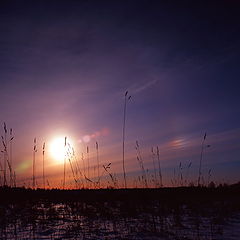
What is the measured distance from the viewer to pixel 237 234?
5.70 metres

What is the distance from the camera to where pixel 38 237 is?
16.5ft

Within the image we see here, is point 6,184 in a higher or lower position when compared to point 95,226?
higher

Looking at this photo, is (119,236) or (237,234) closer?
(119,236)

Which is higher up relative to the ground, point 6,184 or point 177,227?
point 6,184

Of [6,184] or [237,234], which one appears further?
[6,184]

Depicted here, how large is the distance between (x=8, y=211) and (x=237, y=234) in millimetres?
5099

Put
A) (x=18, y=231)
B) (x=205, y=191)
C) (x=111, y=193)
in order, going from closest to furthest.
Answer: (x=18, y=231), (x=111, y=193), (x=205, y=191)

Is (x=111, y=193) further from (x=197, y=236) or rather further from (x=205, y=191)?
(x=197, y=236)

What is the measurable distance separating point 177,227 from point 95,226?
1.57m

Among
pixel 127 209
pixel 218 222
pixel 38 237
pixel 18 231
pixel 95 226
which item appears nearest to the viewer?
pixel 38 237

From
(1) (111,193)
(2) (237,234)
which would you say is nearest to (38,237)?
(2) (237,234)

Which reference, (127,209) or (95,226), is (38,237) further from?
(127,209)

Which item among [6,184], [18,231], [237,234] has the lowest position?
[237,234]

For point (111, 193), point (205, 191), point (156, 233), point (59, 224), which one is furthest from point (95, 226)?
point (205, 191)
